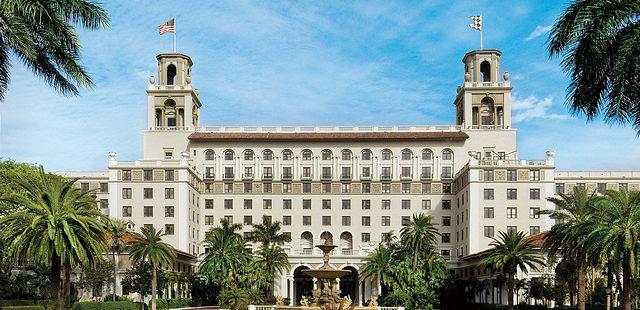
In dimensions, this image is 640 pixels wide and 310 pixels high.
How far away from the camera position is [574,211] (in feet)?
182

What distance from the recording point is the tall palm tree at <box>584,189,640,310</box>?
42656 mm

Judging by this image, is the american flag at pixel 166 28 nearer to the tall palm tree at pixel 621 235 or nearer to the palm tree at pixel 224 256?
the palm tree at pixel 224 256

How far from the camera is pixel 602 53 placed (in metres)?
23.1

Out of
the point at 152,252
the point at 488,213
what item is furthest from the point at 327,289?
the point at 488,213

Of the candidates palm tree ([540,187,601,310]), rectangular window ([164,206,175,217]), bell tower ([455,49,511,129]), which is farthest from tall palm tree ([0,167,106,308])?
bell tower ([455,49,511,129])

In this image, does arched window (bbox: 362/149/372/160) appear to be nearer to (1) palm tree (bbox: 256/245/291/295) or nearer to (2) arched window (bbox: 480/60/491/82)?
(2) arched window (bbox: 480/60/491/82)

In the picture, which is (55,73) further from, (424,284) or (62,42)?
(424,284)

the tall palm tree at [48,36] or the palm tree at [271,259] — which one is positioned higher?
the tall palm tree at [48,36]

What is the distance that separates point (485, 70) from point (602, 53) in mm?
90812

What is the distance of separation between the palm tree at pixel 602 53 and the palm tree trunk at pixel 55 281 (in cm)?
2915

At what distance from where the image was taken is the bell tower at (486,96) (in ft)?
354

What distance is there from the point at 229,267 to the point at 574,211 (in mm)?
40549

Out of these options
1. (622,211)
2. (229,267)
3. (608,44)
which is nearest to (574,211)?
(622,211)

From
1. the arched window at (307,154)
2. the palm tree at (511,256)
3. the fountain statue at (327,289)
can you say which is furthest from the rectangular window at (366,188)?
the palm tree at (511,256)
